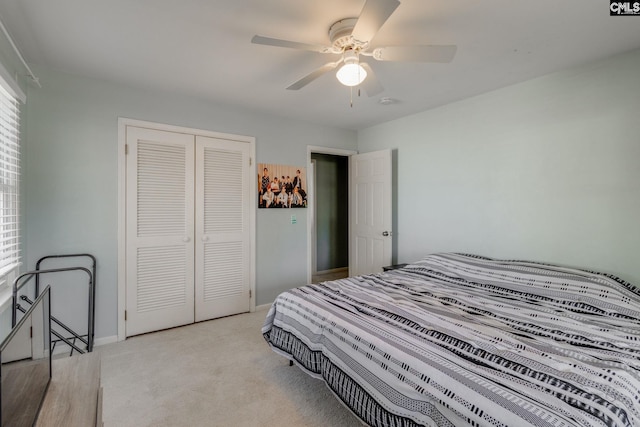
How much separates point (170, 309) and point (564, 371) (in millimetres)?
3246

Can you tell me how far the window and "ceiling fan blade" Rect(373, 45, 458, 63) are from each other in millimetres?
2426

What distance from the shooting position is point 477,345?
57.4 inches

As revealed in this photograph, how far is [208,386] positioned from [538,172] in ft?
10.7

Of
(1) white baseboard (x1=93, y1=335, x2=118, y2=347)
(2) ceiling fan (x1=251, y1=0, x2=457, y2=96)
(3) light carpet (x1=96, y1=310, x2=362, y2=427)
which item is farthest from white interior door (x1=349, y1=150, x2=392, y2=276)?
(1) white baseboard (x1=93, y1=335, x2=118, y2=347)

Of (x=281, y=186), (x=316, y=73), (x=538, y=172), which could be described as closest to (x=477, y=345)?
(x=316, y=73)

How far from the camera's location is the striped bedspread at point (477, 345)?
1.10 meters

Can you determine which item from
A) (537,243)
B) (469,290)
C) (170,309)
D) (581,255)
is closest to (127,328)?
(170,309)

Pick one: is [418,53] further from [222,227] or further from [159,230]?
[159,230]

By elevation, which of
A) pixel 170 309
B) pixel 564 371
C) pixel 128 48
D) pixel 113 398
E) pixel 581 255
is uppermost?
pixel 128 48

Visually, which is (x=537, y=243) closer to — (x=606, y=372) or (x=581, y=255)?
(x=581, y=255)

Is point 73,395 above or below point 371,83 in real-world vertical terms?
below

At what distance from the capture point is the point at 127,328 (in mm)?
2906

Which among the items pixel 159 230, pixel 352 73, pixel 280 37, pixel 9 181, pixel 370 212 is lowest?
pixel 159 230

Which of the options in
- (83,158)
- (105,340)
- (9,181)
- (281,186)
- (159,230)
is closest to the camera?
(9,181)
